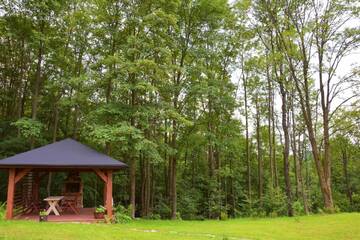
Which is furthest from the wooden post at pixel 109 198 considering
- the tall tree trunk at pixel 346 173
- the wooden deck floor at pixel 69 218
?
the tall tree trunk at pixel 346 173

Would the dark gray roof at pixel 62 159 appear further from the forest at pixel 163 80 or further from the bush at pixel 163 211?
the bush at pixel 163 211

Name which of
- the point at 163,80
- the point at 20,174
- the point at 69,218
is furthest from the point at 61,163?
the point at 163,80

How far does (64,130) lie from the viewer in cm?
2062

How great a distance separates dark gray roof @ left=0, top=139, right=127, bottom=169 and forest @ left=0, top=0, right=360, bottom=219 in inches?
39.6

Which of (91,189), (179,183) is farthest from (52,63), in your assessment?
(179,183)

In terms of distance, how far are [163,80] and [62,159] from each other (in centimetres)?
703

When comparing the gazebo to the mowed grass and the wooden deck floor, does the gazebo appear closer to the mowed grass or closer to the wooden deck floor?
the wooden deck floor

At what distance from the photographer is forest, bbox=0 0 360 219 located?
14.8 meters

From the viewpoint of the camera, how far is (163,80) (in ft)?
54.5

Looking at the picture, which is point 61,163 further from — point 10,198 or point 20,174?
point 10,198

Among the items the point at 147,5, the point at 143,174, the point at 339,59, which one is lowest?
the point at 143,174

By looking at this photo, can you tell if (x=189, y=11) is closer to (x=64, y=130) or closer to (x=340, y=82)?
(x=340, y=82)

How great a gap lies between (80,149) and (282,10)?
12.7 metres

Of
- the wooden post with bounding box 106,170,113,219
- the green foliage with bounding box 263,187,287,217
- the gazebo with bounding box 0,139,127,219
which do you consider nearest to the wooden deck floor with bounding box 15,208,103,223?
the wooden post with bounding box 106,170,113,219
